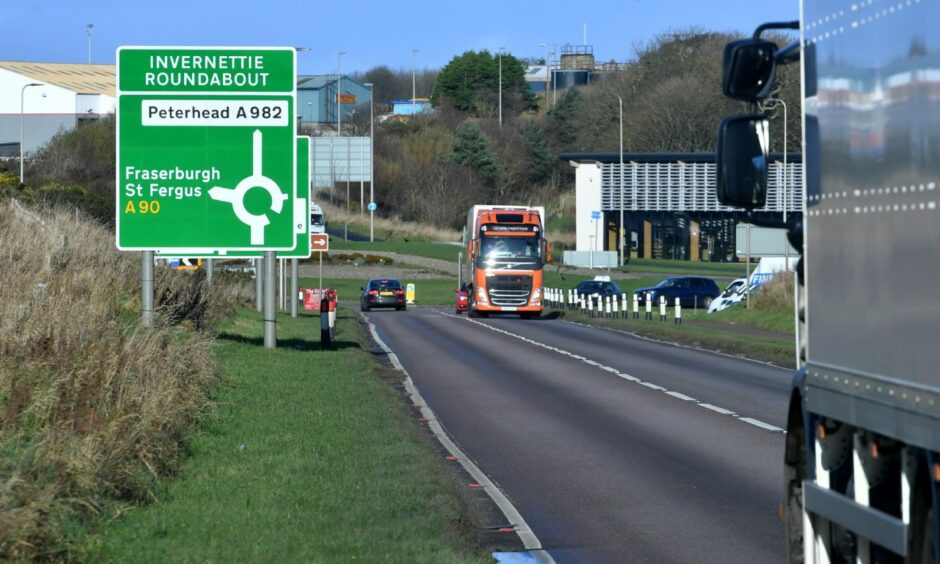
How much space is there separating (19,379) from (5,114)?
92.9 metres

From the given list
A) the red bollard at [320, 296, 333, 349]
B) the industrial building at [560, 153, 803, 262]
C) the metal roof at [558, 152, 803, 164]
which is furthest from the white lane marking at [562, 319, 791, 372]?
the industrial building at [560, 153, 803, 262]

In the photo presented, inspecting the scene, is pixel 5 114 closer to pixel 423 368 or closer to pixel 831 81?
pixel 423 368

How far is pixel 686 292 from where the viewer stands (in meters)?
56.8

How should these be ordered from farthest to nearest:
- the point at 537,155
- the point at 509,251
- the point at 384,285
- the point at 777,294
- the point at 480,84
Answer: the point at 480,84 < the point at 537,155 < the point at 384,285 < the point at 509,251 < the point at 777,294

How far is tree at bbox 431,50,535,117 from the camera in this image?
151250 mm

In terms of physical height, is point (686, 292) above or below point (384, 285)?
below

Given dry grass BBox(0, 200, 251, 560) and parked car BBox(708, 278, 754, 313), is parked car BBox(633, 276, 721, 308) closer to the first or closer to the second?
parked car BBox(708, 278, 754, 313)

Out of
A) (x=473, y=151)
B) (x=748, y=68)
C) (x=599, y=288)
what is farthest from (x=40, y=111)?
(x=748, y=68)

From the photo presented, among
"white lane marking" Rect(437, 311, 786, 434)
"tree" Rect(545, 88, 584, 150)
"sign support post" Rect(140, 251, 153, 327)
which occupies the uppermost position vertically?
"tree" Rect(545, 88, 584, 150)

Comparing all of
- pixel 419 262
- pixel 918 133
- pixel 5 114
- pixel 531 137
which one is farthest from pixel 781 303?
pixel 531 137

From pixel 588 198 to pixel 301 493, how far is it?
78182 mm

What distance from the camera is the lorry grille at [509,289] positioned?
164ft

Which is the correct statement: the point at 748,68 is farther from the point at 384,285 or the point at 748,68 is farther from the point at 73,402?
the point at 384,285

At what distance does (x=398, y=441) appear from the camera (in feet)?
45.1
